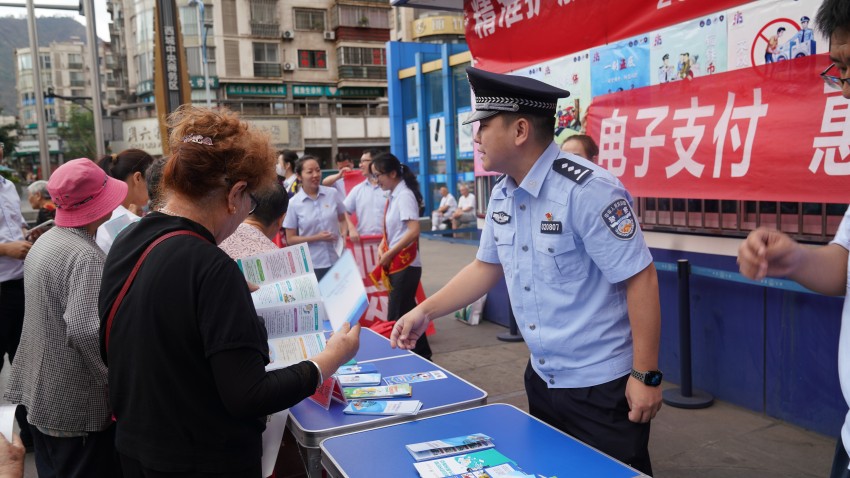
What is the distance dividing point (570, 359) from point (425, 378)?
82 cm

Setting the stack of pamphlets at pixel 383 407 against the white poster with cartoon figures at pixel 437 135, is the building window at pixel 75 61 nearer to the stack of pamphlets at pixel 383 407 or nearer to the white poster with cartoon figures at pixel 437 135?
the white poster with cartoon figures at pixel 437 135

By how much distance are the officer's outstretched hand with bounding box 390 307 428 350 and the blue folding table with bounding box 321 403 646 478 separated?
301 millimetres

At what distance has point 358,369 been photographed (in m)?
2.75

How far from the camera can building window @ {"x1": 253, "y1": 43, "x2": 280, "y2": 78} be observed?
117 ft

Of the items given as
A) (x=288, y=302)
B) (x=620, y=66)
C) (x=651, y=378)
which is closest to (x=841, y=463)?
(x=651, y=378)

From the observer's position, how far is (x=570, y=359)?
77.8 inches

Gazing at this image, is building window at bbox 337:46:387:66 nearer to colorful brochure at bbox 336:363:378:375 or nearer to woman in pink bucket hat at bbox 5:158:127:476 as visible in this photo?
colorful brochure at bbox 336:363:378:375

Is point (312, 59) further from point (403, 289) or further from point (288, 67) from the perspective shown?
point (403, 289)

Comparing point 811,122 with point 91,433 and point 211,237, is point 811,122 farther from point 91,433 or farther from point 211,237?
point 91,433

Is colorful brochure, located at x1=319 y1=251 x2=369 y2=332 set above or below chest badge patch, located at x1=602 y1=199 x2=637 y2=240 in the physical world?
below

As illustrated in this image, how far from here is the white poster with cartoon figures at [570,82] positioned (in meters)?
4.50

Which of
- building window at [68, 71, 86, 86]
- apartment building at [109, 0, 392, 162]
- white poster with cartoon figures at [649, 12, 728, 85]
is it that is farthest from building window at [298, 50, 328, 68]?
building window at [68, 71, 86, 86]

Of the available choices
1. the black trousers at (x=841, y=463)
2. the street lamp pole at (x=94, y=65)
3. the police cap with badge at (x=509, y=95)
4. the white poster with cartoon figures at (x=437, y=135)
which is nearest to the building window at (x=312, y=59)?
the white poster with cartoon figures at (x=437, y=135)

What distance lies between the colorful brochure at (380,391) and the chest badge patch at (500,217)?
0.76 meters
